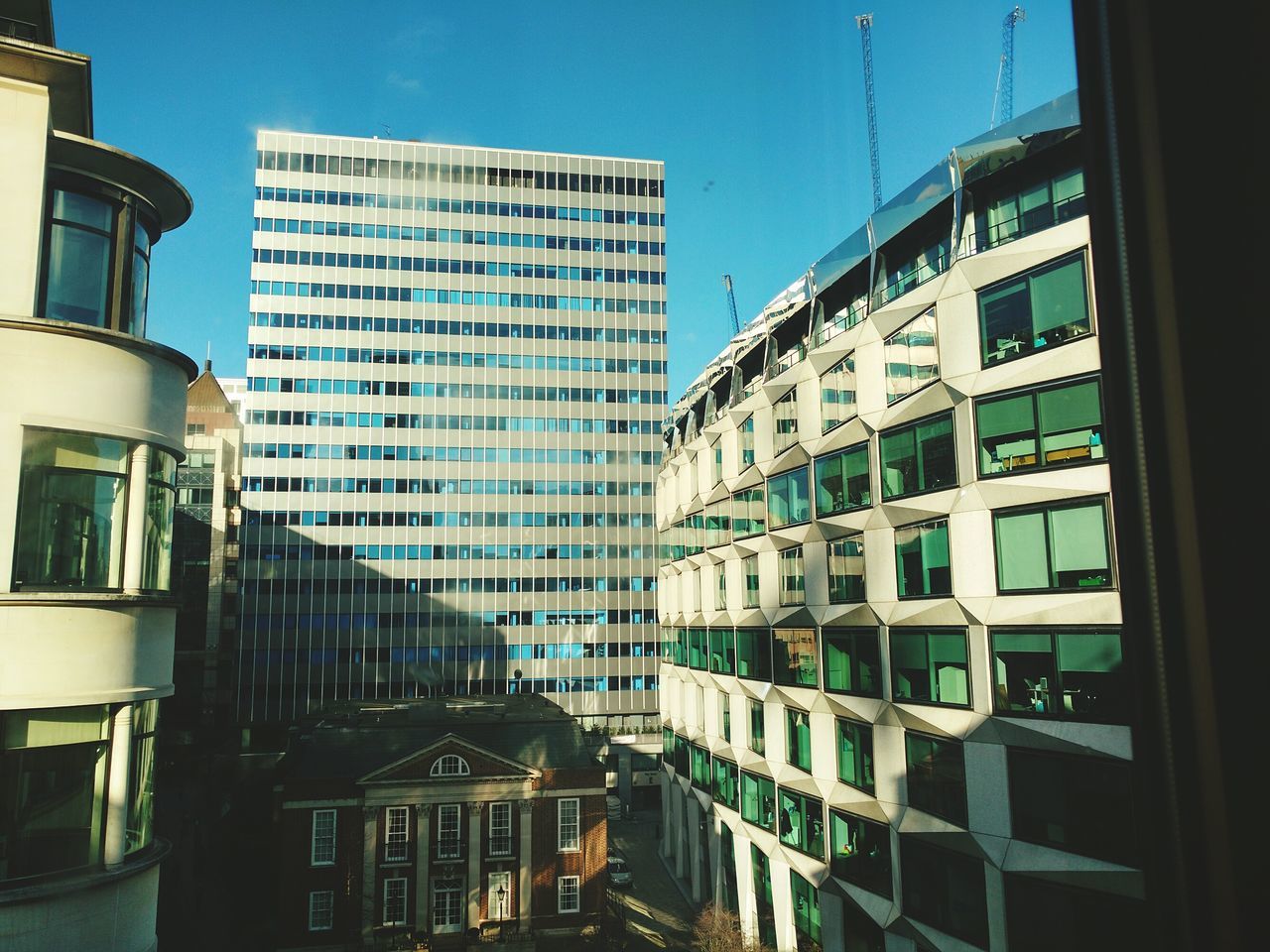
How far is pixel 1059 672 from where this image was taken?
482 inches

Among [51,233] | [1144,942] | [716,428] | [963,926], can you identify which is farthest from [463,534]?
[1144,942]

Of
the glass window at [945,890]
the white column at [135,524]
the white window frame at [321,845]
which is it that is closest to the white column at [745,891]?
the glass window at [945,890]

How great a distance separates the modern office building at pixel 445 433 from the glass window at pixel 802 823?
30.3m

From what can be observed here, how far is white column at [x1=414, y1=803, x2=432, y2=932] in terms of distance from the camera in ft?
80.1

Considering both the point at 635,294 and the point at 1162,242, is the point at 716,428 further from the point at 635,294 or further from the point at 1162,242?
the point at 635,294

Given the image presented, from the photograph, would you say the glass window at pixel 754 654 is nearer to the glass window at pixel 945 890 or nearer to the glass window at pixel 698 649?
the glass window at pixel 698 649

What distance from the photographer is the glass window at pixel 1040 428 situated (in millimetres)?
11797

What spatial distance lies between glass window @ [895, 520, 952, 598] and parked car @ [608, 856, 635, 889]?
1914cm

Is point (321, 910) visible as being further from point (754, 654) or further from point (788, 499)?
point (788, 499)

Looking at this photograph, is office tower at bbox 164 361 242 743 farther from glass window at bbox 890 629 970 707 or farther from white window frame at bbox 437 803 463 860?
glass window at bbox 890 629 970 707

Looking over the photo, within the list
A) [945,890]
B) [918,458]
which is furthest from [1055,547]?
[945,890]

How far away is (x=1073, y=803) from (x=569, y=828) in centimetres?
1752

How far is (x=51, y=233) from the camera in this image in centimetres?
765

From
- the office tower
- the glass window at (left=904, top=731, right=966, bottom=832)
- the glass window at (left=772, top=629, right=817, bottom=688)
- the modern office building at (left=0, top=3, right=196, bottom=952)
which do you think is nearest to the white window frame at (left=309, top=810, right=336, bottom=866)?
the office tower
